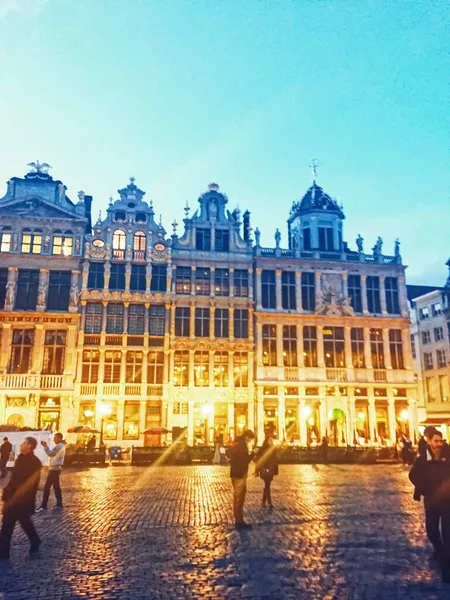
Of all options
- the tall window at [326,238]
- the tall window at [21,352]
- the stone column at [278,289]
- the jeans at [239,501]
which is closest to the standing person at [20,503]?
the jeans at [239,501]

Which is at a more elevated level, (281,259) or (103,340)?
(281,259)

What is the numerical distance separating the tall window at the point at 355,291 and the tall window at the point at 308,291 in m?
3.22

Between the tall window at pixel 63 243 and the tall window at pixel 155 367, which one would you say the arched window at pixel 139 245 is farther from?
the tall window at pixel 155 367

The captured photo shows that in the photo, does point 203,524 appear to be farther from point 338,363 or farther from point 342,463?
point 338,363

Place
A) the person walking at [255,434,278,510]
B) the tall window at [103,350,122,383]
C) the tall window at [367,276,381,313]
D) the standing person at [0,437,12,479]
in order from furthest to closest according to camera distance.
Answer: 1. the tall window at [367,276,381,313]
2. the tall window at [103,350,122,383]
3. the standing person at [0,437,12,479]
4. the person walking at [255,434,278,510]

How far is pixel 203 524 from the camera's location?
11.1 metres

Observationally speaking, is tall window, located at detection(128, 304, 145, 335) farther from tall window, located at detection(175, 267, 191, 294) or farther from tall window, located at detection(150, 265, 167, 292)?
tall window, located at detection(175, 267, 191, 294)

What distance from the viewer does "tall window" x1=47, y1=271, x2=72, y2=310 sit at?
38281mm

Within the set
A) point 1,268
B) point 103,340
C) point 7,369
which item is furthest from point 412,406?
point 1,268

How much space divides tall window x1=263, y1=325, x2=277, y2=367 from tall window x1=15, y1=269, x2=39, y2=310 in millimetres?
17743

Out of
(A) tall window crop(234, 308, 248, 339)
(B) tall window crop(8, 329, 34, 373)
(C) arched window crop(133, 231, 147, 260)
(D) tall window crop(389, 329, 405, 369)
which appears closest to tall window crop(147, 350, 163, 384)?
(A) tall window crop(234, 308, 248, 339)

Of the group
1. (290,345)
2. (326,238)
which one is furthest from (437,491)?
(326,238)

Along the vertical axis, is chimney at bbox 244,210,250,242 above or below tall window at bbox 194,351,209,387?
above

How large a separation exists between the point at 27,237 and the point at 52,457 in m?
29.3
